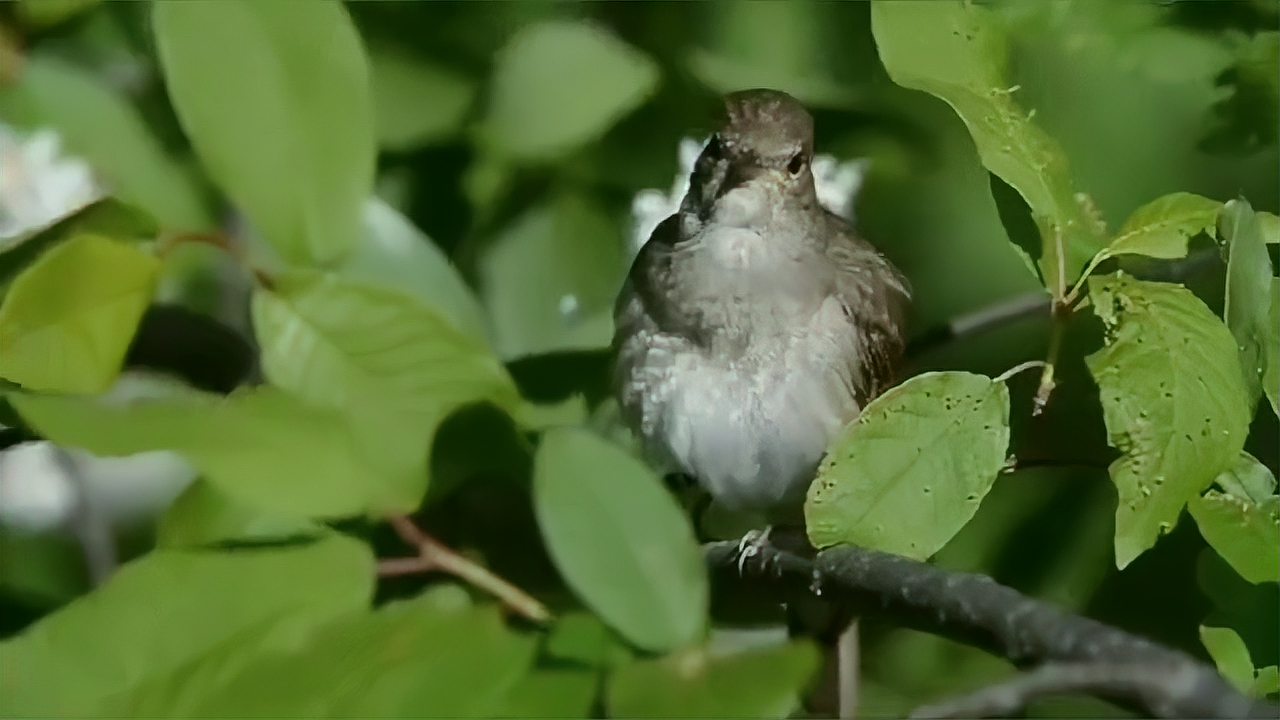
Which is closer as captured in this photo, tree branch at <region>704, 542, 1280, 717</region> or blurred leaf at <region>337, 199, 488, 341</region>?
tree branch at <region>704, 542, 1280, 717</region>

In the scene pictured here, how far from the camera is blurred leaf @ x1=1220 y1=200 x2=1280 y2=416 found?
0.29 meters

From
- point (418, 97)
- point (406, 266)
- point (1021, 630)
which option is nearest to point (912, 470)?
point (1021, 630)

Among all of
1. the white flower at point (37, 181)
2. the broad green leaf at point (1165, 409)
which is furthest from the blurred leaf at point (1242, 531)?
the white flower at point (37, 181)

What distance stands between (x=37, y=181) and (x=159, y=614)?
0.24 metres

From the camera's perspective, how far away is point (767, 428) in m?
0.45

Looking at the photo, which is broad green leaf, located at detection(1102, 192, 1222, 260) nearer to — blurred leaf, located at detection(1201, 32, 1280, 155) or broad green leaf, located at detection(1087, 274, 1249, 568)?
broad green leaf, located at detection(1087, 274, 1249, 568)

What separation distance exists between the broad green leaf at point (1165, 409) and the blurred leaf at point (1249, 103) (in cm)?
20

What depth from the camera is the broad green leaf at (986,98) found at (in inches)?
11.7

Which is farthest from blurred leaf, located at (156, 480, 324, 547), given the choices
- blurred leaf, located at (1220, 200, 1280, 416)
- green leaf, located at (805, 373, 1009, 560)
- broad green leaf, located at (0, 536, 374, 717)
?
blurred leaf, located at (1220, 200, 1280, 416)

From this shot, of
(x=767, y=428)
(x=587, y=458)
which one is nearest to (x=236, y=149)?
(x=587, y=458)

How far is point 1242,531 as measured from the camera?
299mm

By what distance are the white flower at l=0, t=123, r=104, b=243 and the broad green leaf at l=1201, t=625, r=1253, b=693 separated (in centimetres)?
37

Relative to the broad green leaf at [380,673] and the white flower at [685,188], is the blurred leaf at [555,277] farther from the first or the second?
the broad green leaf at [380,673]

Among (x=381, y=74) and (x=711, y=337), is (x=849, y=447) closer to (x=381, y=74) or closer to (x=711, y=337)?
(x=711, y=337)
